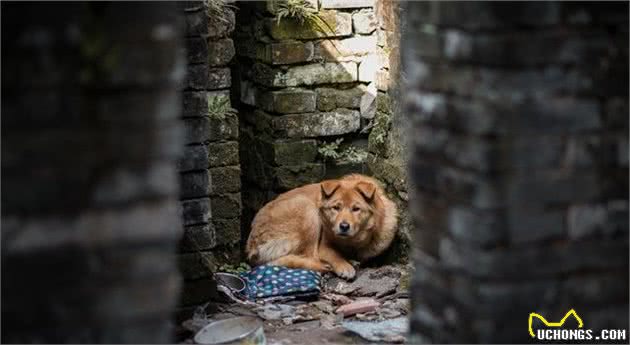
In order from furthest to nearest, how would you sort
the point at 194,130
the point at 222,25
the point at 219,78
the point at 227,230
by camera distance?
the point at 227,230
the point at 222,25
the point at 219,78
the point at 194,130

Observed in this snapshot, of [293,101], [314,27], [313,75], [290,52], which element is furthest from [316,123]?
[314,27]

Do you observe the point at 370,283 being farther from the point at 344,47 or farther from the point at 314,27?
the point at 314,27

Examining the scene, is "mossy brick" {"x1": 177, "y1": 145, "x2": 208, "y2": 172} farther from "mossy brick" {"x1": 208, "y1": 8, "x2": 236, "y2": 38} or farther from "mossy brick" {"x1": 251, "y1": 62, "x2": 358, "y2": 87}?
"mossy brick" {"x1": 251, "y1": 62, "x2": 358, "y2": 87}

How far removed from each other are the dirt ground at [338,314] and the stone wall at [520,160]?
6.58ft

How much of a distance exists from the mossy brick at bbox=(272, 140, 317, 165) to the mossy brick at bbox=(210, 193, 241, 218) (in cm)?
54

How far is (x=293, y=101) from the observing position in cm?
897

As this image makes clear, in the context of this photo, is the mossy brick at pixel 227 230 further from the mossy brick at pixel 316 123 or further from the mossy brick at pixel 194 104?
the mossy brick at pixel 194 104

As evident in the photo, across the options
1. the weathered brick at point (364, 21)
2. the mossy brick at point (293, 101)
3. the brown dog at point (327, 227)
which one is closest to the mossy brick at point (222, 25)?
the mossy brick at point (293, 101)

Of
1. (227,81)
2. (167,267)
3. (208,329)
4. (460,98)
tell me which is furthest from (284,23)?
(167,267)

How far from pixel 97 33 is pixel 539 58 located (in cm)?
155

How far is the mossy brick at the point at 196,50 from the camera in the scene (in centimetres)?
630

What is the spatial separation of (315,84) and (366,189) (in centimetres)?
126

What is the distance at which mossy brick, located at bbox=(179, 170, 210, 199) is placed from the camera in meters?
6.31

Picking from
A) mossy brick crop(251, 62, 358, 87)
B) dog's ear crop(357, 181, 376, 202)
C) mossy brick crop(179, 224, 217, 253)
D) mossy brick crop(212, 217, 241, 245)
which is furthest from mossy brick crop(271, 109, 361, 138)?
mossy brick crop(179, 224, 217, 253)
